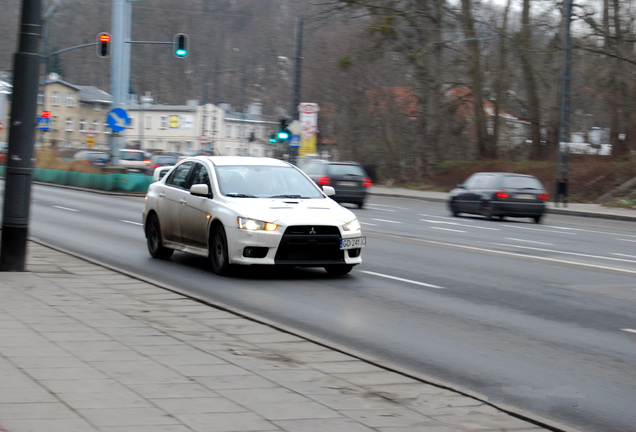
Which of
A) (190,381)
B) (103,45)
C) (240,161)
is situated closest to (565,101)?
(103,45)

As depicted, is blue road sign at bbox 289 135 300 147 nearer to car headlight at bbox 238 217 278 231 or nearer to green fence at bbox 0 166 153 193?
green fence at bbox 0 166 153 193

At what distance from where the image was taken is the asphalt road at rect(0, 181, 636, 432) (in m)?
6.12

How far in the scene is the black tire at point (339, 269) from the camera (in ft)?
37.6

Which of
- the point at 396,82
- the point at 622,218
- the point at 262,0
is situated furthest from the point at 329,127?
the point at 622,218

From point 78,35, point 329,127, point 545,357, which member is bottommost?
point 545,357

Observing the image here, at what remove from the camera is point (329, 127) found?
2576 inches

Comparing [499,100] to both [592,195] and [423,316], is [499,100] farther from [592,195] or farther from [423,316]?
[423,316]

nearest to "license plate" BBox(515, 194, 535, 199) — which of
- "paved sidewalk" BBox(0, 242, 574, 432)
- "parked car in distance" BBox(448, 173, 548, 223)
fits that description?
"parked car in distance" BBox(448, 173, 548, 223)

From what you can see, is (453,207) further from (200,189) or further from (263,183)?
(200,189)

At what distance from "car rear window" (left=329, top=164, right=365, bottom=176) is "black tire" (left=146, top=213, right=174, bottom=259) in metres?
17.6

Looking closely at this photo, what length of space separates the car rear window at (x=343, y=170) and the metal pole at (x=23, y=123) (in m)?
21.1

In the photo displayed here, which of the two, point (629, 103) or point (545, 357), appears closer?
point (545, 357)

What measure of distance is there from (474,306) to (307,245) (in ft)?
7.95

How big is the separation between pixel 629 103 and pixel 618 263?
92.4ft
